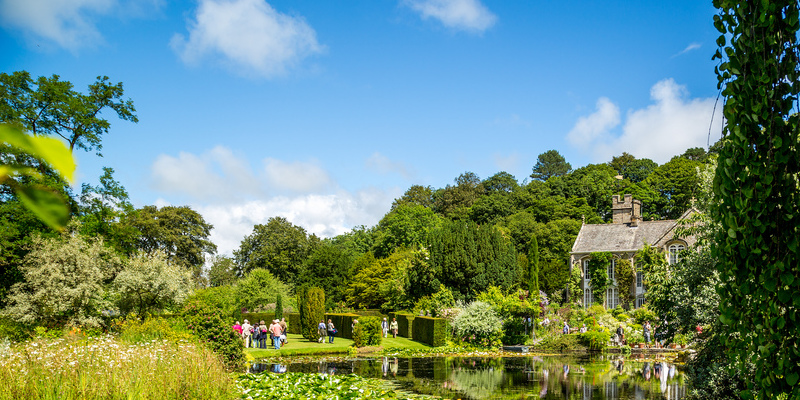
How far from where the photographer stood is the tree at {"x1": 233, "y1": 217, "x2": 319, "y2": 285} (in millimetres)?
56562

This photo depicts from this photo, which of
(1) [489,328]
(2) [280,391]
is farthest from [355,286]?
(2) [280,391]

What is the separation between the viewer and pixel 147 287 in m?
21.5

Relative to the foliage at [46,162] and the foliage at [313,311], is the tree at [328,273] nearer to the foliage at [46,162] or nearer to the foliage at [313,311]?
the foliage at [313,311]

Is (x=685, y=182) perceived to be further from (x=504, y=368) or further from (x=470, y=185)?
(x=504, y=368)

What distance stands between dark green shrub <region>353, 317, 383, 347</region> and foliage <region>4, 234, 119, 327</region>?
10473 millimetres

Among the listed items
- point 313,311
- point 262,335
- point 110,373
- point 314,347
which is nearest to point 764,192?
point 110,373

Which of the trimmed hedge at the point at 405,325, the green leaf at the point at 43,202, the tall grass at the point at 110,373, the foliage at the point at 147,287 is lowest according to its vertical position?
the trimmed hedge at the point at 405,325

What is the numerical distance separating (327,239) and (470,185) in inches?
796

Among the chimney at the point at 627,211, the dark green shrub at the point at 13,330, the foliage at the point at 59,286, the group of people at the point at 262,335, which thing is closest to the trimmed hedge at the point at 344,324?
the group of people at the point at 262,335

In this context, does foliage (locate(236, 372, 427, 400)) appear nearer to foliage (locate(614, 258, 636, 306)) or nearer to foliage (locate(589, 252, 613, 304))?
foliage (locate(614, 258, 636, 306))

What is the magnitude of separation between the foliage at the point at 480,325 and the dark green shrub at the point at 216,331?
1439cm

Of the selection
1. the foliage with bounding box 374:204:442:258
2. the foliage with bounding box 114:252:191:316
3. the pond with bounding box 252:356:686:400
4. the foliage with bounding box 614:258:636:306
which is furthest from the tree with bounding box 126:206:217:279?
the foliage with bounding box 614:258:636:306

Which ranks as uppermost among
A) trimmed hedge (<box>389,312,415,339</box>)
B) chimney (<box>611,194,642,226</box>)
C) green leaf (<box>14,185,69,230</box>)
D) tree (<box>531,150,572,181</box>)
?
tree (<box>531,150,572,181</box>)

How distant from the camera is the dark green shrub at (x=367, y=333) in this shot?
26109 mm
